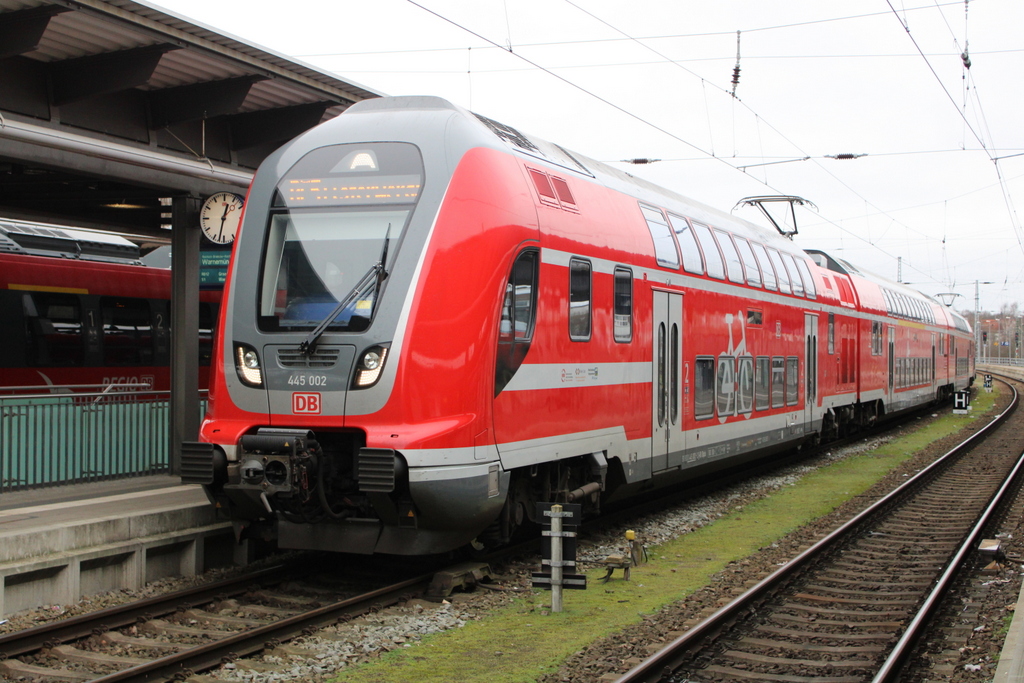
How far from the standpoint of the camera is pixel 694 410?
42.0 feet

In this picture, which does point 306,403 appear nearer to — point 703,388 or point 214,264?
point 703,388

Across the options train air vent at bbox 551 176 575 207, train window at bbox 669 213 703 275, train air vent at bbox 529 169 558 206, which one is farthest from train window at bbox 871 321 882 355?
train air vent at bbox 529 169 558 206

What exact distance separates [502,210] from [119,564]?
14.6 feet

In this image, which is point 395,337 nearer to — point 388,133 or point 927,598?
point 388,133

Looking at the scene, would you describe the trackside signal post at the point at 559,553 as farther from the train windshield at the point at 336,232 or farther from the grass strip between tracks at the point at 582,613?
the train windshield at the point at 336,232

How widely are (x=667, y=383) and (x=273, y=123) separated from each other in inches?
238

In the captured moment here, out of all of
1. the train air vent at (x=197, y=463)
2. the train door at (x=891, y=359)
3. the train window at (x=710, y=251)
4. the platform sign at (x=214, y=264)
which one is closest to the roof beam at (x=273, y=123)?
the platform sign at (x=214, y=264)

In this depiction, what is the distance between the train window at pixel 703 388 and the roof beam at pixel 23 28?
325 inches

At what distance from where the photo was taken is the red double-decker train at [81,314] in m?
14.3

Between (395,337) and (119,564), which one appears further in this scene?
(119,564)

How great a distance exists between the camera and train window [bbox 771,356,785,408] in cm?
1623

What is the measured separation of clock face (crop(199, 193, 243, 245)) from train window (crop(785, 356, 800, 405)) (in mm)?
9809

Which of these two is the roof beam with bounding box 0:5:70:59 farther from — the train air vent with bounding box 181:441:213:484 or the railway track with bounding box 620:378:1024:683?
the railway track with bounding box 620:378:1024:683

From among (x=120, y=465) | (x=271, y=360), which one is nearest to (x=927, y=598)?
(x=271, y=360)
